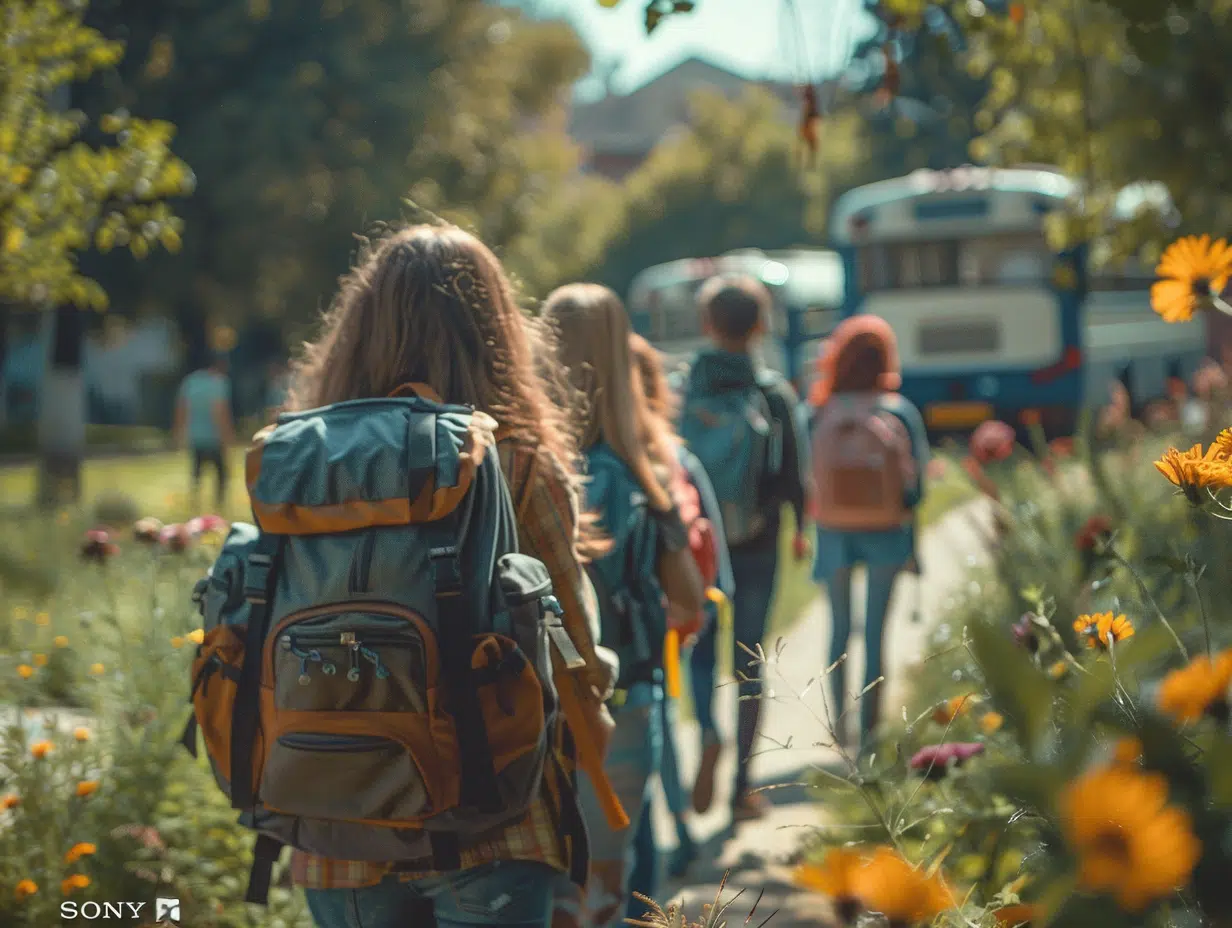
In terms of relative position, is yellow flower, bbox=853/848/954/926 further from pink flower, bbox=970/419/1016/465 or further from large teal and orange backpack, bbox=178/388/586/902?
pink flower, bbox=970/419/1016/465

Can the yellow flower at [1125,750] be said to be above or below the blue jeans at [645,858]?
above

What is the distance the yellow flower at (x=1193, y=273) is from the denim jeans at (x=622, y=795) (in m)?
1.70

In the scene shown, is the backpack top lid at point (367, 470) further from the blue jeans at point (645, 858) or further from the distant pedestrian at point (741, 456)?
the distant pedestrian at point (741, 456)

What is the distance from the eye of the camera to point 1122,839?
833mm

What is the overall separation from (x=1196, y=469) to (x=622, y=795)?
2076mm

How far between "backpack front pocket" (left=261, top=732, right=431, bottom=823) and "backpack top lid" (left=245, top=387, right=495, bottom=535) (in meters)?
0.31

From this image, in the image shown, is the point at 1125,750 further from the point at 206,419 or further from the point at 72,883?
the point at 206,419

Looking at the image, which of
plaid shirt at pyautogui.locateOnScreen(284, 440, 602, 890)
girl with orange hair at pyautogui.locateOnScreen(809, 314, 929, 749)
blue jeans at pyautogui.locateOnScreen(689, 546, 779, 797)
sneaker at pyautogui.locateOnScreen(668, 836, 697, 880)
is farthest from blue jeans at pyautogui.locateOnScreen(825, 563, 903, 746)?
plaid shirt at pyautogui.locateOnScreen(284, 440, 602, 890)

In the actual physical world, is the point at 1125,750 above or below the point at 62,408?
above

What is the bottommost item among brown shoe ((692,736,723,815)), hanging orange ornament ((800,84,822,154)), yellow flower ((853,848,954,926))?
brown shoe ((692,736,723,815))

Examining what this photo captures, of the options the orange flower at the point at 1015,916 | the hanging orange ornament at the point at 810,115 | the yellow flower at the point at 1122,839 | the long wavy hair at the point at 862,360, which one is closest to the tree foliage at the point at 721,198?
the long wavy hair at the point at 862,360

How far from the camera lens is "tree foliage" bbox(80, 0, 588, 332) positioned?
2502 centimetres

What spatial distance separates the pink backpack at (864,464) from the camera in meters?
5.98

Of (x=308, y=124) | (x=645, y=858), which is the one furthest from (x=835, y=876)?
(x=308, y=124)
